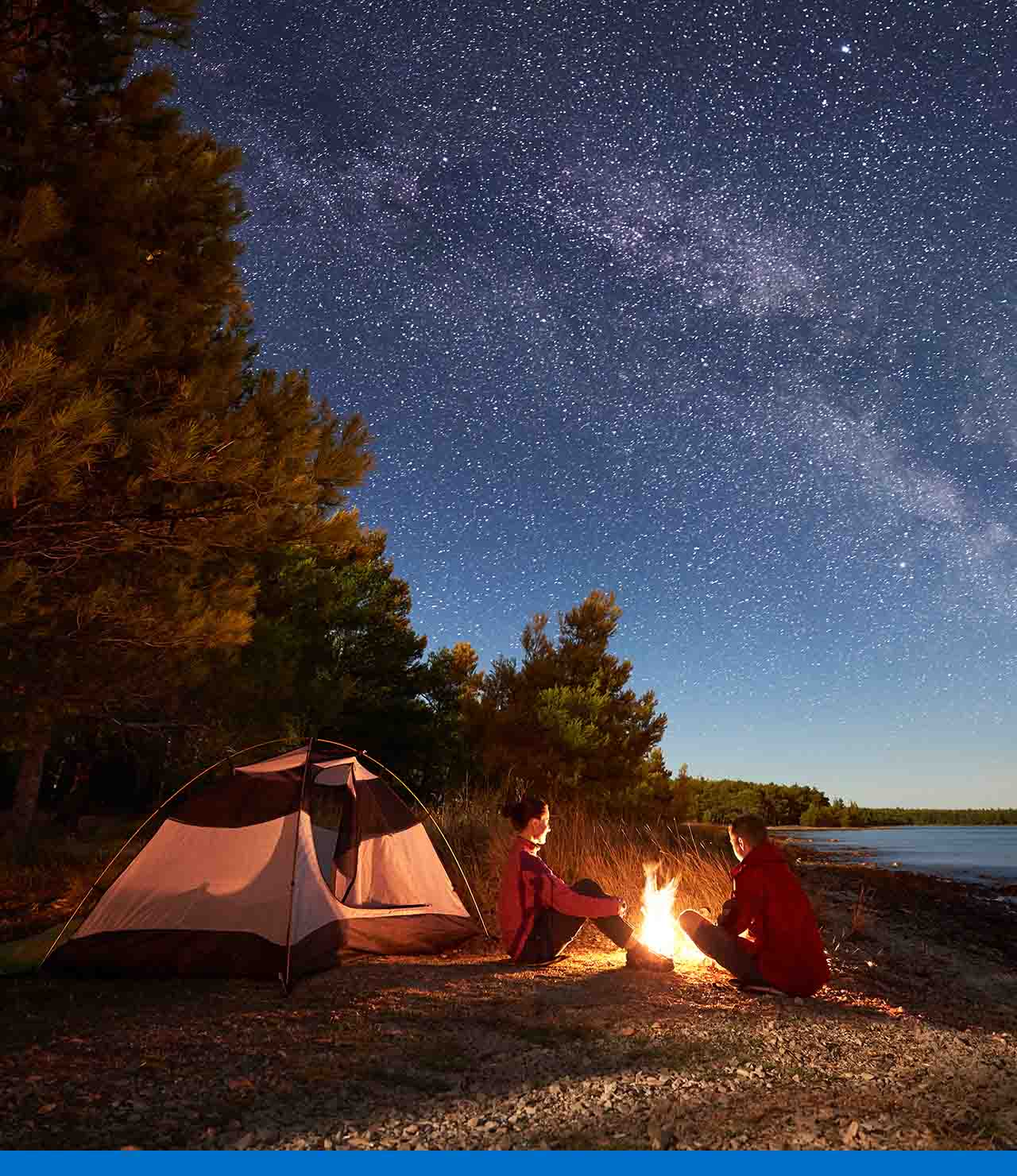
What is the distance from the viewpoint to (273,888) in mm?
7285

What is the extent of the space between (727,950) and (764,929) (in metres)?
0.29

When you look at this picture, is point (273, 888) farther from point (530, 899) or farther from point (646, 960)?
point (646, 960)

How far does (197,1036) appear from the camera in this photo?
4.81 m

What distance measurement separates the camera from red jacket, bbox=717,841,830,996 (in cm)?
568

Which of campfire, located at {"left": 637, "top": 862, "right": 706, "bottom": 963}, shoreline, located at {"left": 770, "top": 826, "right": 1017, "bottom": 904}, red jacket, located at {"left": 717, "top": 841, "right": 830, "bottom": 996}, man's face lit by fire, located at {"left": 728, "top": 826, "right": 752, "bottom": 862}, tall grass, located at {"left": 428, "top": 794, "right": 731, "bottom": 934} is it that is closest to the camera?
red jacket, located at {"left": 717, "top": 841, "right": 830, "bottom": 996}

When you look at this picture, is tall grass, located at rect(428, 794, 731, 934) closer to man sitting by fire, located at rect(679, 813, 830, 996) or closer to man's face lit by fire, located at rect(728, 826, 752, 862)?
man sitting by fire, located at rect(679, 813, 830, 996)

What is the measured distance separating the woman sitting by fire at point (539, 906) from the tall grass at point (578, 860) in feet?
4.20

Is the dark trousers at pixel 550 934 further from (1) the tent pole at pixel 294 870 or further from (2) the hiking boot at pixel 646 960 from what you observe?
(1) the tent pole at pixel 294 870

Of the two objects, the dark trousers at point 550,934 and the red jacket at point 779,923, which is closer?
the red jacket at point 779,923

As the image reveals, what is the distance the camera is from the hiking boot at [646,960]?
649 centimetres

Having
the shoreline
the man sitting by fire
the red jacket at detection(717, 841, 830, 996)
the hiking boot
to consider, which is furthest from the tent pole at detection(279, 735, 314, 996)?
the shoreline

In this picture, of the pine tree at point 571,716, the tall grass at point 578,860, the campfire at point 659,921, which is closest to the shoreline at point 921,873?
the pine tree at point 571,716

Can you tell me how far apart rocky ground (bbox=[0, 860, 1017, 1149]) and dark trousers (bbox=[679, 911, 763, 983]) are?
17 cm

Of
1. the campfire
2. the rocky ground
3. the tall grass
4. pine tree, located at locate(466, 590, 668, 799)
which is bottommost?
the rocky ground
